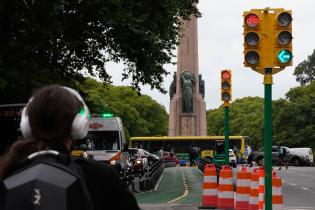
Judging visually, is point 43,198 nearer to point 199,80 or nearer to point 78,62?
point 78,62

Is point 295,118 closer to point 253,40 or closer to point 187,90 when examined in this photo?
point 187,90

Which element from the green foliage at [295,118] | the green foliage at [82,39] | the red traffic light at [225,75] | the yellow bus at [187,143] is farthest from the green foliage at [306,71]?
the red traffic light at [225,75]

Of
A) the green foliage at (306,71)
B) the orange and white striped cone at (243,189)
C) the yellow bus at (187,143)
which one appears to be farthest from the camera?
the green foliage at (306,71)

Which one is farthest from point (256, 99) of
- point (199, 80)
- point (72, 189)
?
point (72, 189)

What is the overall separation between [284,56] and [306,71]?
114 meters

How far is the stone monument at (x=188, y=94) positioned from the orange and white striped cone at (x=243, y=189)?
172 ft

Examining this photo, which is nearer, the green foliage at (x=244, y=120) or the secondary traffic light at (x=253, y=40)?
the secondary traffic light at (x=253, y=40)

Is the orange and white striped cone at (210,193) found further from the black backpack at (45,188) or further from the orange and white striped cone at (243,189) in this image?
the black backpack at (45,188)

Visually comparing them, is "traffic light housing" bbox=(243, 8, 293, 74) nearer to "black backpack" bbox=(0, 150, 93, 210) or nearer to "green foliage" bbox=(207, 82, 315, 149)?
"black backpack" bbox=(0, 150, 93, 210)

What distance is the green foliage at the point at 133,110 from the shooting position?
110 m

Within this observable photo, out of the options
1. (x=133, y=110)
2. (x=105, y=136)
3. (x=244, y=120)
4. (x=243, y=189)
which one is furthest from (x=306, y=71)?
(x=243, y=189)

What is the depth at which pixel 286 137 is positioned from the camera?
9431 centimetres

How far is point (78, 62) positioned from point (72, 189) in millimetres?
25973

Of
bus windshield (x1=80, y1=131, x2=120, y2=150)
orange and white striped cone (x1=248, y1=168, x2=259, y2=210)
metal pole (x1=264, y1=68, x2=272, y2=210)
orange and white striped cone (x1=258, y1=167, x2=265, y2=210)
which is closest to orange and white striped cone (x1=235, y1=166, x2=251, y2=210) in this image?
orange and white striped cone (x1=248, y1=168, x2=259, y2=210)
